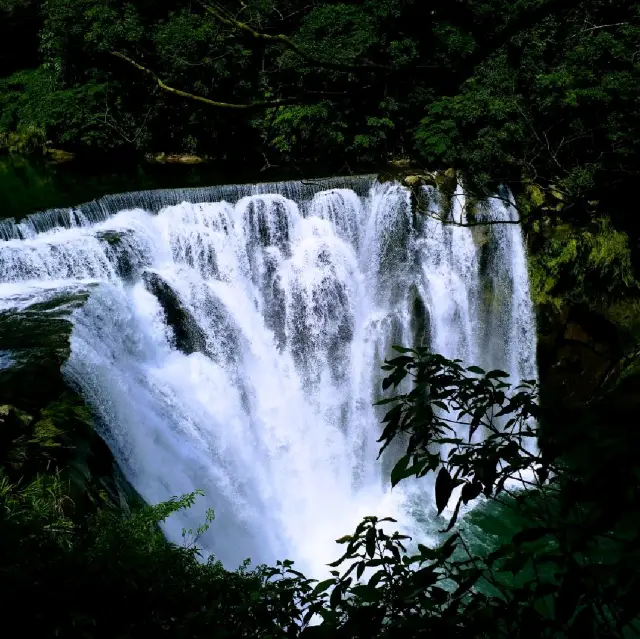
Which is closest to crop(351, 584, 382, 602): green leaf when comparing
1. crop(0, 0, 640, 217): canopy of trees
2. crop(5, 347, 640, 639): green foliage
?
crop(5, 347, 640, 639): green foliage

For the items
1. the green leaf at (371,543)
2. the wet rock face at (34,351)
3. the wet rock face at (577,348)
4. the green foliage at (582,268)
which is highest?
the green leaf at (371,543)

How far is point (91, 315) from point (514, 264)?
6943 millimetres

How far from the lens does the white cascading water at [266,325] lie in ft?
25.0

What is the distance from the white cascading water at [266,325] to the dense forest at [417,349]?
78 cm

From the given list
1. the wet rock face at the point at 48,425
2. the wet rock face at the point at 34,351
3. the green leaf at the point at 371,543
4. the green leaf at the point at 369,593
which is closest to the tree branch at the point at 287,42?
the green leaf at the point at 371,543

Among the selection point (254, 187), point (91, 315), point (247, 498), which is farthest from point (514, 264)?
point (91, 315)

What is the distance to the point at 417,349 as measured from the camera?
6.46ft

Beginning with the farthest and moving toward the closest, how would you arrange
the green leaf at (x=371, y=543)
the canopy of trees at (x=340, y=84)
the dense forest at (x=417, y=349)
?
the canopy of trees at (x=340, y=84) < the green leaf at (x=371, y=543) < the dense forest at (x=417, y=349)

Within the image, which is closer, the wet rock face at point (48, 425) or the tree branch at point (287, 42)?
the tree branch at point (287, 42)

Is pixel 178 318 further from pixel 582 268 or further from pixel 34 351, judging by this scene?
pixel 582 268

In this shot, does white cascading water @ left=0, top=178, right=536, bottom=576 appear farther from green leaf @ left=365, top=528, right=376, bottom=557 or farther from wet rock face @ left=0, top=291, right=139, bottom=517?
green leaf @ left=365, top=528, right=376, bottom=557

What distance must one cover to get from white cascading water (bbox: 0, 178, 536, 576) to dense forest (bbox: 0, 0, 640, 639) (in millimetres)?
776

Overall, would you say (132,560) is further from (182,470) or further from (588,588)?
(182,470)

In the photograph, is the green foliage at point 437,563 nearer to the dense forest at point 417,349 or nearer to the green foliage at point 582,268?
the dense forest at point 417,349
